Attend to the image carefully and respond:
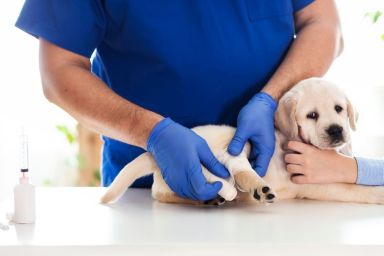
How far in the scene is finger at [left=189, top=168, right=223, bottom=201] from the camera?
1.17 meters

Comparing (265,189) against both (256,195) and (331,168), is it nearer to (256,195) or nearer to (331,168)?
(256,195)

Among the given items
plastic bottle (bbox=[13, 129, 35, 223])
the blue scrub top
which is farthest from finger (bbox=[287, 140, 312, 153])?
plastic bottle (bbox=[13, 129, 35, 223])

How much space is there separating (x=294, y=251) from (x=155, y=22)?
69 centimetres

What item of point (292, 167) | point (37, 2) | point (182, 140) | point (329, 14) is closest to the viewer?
point (182, 140)

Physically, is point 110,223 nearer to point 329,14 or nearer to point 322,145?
point 322,145

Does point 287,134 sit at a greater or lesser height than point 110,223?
greater

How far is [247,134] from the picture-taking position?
126 centimetres

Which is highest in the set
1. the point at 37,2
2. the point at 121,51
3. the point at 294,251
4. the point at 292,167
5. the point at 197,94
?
the point at 37,2

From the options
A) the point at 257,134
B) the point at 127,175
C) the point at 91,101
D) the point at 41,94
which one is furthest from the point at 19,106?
the point at 257,134

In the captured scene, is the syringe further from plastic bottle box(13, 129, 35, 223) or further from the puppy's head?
the puppy's head

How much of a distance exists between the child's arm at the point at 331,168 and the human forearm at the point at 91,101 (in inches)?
12.6

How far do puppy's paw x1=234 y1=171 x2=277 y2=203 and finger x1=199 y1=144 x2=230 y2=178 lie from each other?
30mm

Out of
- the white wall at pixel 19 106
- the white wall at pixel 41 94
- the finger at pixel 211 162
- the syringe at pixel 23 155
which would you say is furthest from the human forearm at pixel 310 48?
the white wall at pixel 19 106

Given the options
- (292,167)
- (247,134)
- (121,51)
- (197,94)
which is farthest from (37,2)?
(292,167)
